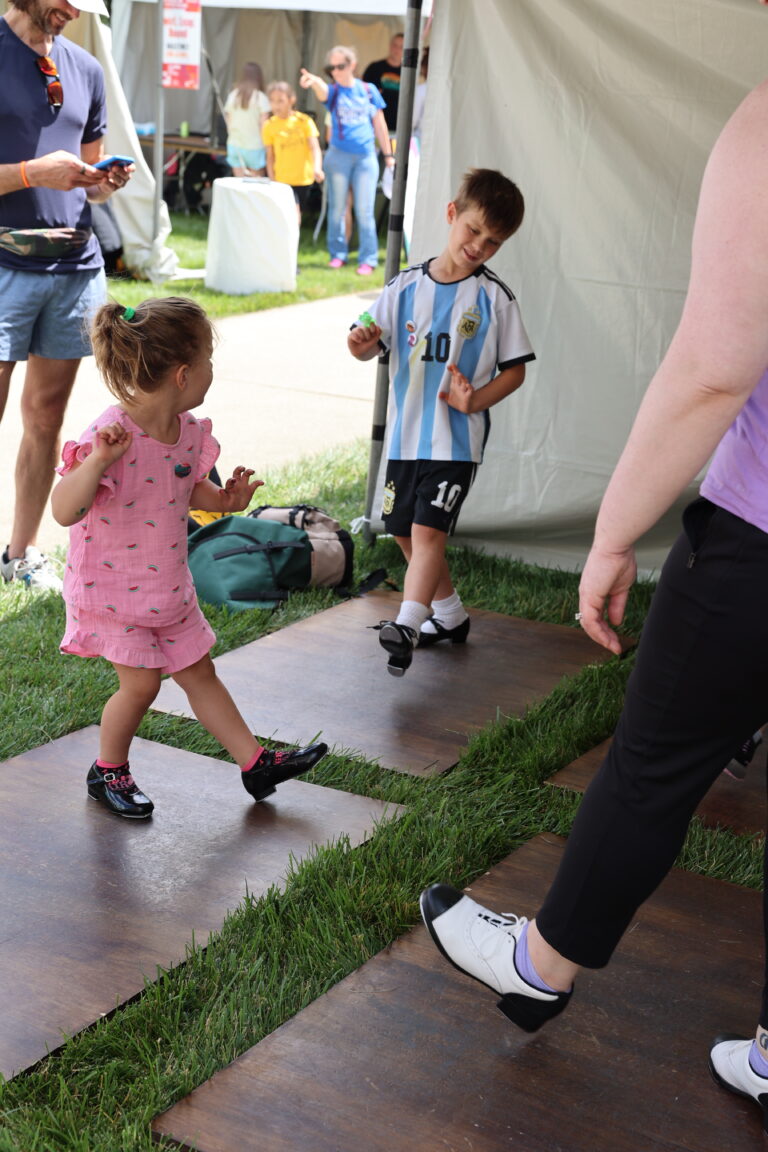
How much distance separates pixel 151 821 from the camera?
3211 mm

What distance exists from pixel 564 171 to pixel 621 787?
3572 mm

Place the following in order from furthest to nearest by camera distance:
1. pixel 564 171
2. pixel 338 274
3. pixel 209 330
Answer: pixel 338 274, pixel 564 171, pixel 209 330

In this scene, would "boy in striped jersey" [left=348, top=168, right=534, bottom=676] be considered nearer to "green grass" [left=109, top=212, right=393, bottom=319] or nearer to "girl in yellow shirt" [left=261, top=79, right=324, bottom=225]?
"green grass" [left=109, top=212, right=393, bottom=319]

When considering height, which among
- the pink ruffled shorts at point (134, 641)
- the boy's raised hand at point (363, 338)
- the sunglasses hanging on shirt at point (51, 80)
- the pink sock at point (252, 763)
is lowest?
the pink sock at point (252, 763)

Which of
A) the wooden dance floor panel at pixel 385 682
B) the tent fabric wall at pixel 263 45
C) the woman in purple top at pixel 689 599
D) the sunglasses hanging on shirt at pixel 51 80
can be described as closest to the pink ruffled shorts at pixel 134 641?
the wooden dance floor panel at pixel 385 682

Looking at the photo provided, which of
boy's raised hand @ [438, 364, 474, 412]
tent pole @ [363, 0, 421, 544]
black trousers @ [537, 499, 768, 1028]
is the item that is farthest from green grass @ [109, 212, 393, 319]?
black trousers @ [537, 499, 768, 1028]

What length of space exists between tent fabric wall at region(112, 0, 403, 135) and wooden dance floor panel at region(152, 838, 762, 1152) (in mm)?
16749

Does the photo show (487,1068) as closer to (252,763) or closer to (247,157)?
(252,763)

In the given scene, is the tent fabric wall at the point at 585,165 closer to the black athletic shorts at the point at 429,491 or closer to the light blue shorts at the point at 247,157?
the black athletic shorts at the point at 429,491

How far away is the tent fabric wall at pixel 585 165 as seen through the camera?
4859mm

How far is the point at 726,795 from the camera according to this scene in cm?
365

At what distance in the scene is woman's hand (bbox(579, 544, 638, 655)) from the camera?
2029 millimetres

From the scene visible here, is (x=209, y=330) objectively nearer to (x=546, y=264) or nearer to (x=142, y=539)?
(x=142, y=539)

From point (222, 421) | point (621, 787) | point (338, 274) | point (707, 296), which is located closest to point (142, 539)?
point (621, 787)
